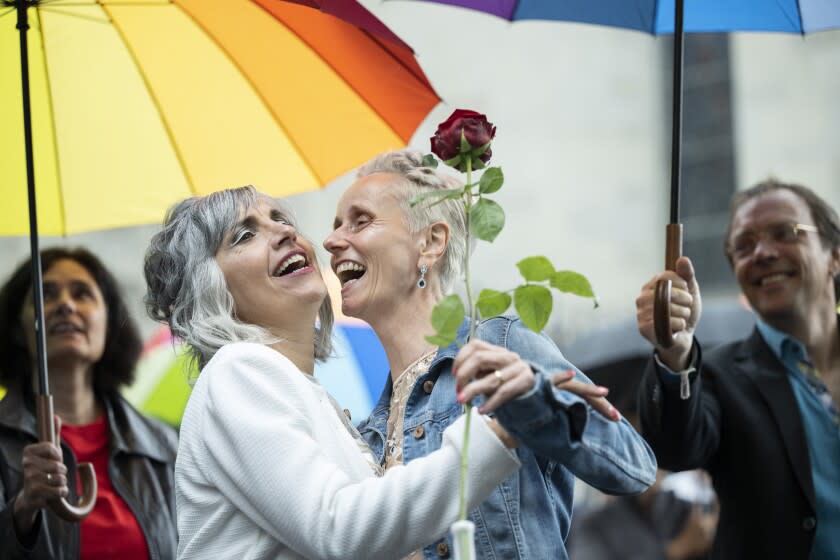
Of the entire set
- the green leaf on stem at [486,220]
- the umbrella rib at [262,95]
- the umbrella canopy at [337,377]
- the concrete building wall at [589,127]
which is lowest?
the green leaf on stem at [486,220]

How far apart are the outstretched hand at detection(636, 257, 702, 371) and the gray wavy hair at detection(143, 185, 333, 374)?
864mm

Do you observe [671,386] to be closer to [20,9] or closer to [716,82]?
[20,9]

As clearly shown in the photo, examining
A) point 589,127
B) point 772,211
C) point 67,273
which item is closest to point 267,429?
point 67,273

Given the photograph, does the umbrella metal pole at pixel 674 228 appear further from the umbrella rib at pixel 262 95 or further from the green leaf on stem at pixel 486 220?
the umbrella rib at pixel 262 95

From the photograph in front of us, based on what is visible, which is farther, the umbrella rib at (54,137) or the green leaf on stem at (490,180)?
the umbrella rib at (54,137)

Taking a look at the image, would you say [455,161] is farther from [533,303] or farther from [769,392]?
[769,392]

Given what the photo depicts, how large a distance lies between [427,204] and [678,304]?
0.72 meters

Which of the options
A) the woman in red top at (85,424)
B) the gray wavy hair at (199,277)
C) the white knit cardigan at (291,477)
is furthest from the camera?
the woman in red top at (85,424)

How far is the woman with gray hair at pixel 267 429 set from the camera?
2812 mm

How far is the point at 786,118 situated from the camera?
Answer: 1420cm

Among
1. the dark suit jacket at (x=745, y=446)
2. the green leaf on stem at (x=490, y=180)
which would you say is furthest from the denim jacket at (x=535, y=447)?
the dark suit jacket at (x=745, y=446)

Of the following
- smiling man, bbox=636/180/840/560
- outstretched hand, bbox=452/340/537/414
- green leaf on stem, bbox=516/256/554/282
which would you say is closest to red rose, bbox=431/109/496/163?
green leaf on stem, bbox=516/256/554/282

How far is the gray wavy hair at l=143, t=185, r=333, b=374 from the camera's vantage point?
3.44 metres

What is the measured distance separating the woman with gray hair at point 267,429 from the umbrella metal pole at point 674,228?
867 mm
